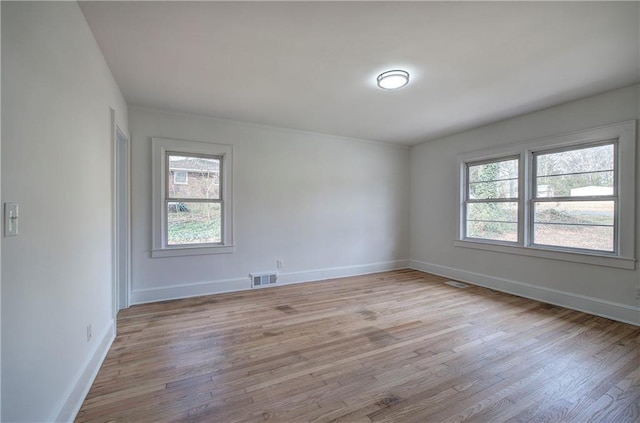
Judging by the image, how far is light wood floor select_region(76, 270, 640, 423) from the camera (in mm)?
→ 1757

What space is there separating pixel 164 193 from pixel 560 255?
207 inches

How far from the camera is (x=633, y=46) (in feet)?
7.58

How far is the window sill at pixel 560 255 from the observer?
10.3 ft

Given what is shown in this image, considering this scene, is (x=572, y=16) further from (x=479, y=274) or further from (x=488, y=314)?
(x=479, y=274)

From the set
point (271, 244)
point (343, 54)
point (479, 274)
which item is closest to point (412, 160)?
point (479, 274)

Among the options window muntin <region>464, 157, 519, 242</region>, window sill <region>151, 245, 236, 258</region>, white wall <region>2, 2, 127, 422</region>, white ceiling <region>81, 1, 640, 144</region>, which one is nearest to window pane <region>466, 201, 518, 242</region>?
window muntin <region>464, 157, 519, 242</region>

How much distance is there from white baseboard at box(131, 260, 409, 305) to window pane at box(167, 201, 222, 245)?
626mm

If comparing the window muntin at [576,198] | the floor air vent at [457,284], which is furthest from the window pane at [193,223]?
the window muntin at [576,198]

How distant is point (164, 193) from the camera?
385 centimetres

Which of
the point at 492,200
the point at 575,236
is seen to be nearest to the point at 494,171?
the point at 492,200

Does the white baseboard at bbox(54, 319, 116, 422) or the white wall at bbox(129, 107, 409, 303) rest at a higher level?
the white wall at bbox(129, 107, 409, 303)

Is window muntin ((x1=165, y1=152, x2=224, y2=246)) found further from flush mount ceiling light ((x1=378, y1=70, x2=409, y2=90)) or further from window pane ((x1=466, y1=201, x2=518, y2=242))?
window pane ((x1=466, y1=201, x2=518, y2=242))

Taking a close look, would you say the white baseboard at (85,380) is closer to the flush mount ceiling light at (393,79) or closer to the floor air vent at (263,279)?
the floor air vent at (263,279)

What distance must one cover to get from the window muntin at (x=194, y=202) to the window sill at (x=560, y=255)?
410 cm
